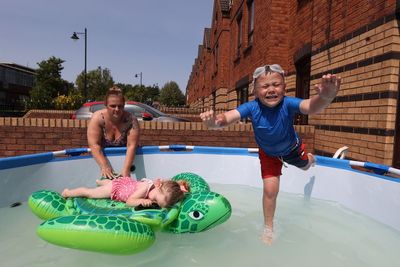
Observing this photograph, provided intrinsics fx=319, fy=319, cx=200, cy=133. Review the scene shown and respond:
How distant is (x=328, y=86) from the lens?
97.9 inches

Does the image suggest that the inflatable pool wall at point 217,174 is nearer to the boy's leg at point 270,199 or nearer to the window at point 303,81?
the boy's leg at point 270,199

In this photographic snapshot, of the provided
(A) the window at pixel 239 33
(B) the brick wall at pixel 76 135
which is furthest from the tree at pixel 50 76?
(B) the brick wall at pixel 76 135

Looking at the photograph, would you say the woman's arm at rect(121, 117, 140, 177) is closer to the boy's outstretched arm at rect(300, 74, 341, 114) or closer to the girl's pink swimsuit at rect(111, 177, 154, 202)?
the girl's pink swimsuit at rect(111, 177, 154, 202)

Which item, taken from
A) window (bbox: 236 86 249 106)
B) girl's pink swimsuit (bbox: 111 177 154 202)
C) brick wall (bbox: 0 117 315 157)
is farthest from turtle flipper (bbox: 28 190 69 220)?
window (bbox: 236 86 249 106)

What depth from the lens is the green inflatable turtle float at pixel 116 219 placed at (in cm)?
226

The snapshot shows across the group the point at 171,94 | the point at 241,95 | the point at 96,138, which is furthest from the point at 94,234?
the point at 171,94

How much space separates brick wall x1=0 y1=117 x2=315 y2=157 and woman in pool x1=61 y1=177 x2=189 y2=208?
318 centimetres

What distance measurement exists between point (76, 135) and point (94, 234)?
14.8 feet

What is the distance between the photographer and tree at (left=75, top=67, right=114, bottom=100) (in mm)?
50688

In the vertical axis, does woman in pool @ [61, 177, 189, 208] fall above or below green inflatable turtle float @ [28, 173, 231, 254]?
above

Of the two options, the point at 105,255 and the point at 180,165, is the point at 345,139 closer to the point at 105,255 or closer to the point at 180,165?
the point at 180,165

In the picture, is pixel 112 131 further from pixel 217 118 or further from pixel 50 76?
pixel 50 76

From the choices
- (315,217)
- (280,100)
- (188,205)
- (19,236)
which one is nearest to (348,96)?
(315,217)

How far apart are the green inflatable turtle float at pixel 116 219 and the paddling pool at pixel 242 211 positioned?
7.4 inches
